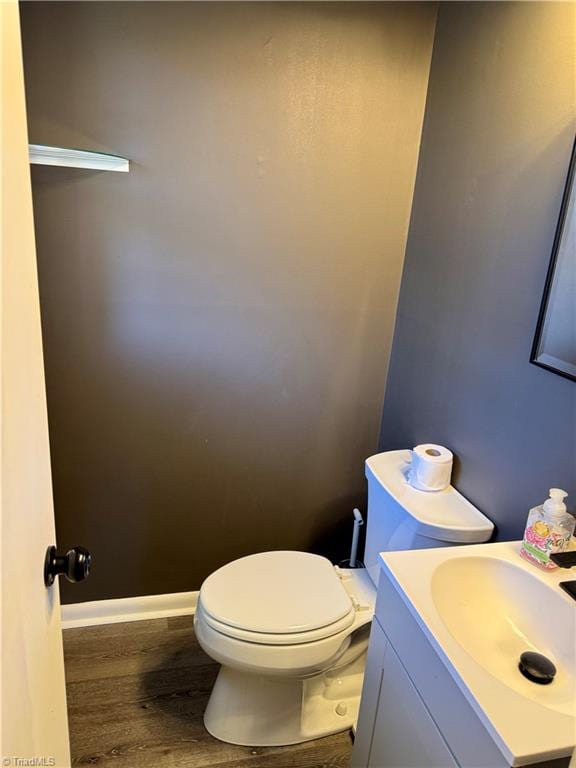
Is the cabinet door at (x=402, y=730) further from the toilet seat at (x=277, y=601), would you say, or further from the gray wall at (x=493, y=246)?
the gray wall at (x=493, y=246)

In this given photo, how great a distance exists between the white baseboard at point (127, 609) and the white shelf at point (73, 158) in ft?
5.06

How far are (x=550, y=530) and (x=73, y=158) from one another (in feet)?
4.90

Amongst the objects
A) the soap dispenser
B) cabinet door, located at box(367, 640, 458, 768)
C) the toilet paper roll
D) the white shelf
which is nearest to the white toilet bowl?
cabinet door, located at box(367, 640, 458, 768)

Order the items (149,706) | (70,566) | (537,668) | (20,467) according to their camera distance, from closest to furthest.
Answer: (20,467), (70,566), (537,668), (149,706)

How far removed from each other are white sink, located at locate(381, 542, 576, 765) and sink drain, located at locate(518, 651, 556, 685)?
0.01 meters

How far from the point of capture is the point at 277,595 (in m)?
1.55

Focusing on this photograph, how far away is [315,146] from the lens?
5.54ft

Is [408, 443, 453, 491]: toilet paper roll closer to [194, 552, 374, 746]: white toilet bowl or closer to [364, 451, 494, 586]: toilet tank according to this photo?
[364, 451, 494, 586]: toilet tank

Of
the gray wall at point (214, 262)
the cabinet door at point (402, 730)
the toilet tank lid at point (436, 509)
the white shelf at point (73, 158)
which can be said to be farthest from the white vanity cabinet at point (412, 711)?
the white shelf at point (73, 158)

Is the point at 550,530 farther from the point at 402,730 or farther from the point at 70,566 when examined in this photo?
the point at 70,566

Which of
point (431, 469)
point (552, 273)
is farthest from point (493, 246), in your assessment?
point (431, 469)

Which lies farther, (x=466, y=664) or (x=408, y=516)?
(x=408, y=516)

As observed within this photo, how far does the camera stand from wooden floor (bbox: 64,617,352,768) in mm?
1569

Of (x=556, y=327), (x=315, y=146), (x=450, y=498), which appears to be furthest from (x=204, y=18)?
(x=450, y=498)
